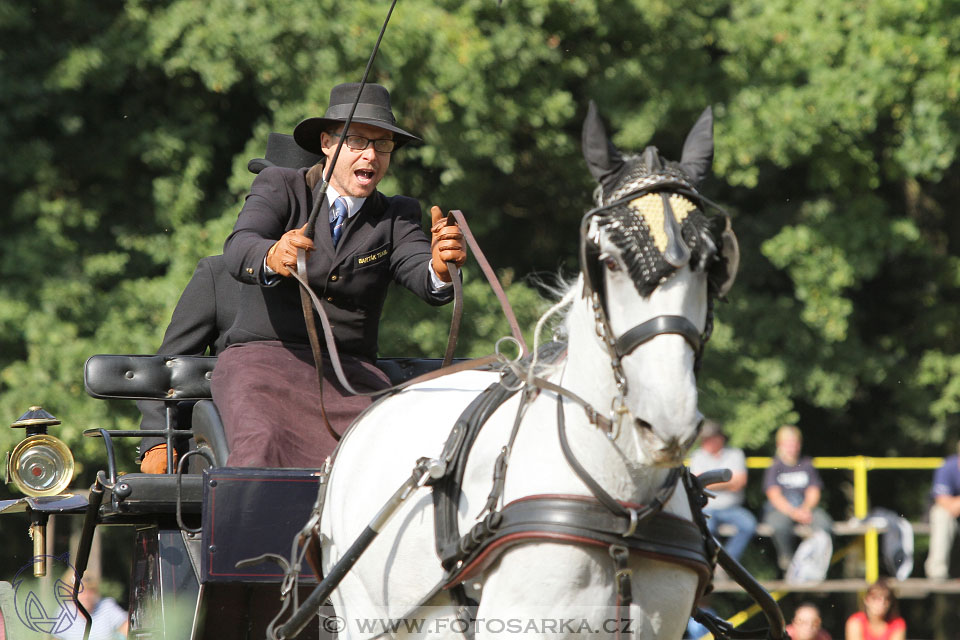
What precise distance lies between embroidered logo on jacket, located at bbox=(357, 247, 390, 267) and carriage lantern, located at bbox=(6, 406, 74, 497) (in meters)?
1.40

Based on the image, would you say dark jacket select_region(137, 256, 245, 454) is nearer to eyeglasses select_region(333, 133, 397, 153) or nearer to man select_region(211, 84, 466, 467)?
man select_region(211, 84, 466, 467)

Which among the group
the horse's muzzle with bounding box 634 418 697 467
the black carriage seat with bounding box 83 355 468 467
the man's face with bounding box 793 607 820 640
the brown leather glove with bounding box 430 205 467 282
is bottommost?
the horse's muzzle with bounding box 634 418 697 467

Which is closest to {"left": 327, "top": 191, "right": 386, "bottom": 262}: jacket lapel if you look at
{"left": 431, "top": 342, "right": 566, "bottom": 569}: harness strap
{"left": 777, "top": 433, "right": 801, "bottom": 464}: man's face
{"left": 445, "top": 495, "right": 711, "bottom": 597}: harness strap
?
{"left": 431, "top": 342, "right": 566, "bottom": 569}: harness strap

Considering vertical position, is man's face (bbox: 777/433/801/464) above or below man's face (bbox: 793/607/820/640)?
above

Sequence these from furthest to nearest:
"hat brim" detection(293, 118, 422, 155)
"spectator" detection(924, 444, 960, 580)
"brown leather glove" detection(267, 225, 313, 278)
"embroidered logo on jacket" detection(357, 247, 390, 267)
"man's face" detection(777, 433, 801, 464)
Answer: "spectator" detection(924, 444, 960, 580) → "man's face" detection(777, 433, 801, 464) → "embroidered logo on jacket" detection(357, 247, 390, 267) → "hat brim" detection(293, 118, 422, 155) → "brown leather glove" detection(267, 225, 313, 278)

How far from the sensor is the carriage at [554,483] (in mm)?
2678

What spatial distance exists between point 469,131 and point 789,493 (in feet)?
12.1

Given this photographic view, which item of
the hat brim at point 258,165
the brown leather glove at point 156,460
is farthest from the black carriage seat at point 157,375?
the hat brim at point 258,165

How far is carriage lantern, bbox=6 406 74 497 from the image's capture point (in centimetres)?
479

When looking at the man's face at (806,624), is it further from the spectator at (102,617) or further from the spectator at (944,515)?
the spectator at (102,617)

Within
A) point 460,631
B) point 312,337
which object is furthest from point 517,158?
point 460,631

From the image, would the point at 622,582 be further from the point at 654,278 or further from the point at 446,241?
the point at 446,241

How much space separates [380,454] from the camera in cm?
347

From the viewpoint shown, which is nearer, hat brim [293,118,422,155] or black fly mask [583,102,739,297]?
black fly mask [583,102,739,297]
